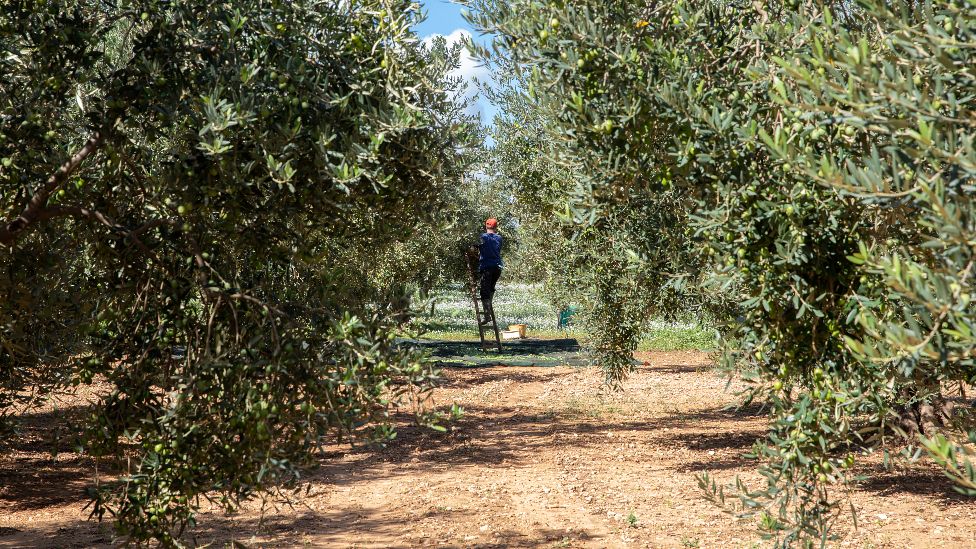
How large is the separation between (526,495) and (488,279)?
37.8 ft

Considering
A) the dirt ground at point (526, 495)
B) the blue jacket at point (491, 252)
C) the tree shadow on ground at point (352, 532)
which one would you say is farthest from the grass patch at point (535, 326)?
the tree shadow on ground at point (352, 532)

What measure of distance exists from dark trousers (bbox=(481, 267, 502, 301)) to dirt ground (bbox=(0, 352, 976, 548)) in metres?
5.76

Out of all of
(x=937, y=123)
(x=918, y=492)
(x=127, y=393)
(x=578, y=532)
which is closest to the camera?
(x=937, y=123)

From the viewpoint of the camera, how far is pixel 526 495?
9.60 m

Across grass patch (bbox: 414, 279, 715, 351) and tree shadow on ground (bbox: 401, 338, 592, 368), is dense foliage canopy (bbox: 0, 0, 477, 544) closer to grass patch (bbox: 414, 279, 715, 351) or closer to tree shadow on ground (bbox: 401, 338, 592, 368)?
grass patch (bbox: 414, 279, 715, 351)

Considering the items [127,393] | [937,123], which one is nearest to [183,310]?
[127,393]

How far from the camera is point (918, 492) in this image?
948cm

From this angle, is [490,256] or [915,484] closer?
[915,484]

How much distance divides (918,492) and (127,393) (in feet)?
28.8

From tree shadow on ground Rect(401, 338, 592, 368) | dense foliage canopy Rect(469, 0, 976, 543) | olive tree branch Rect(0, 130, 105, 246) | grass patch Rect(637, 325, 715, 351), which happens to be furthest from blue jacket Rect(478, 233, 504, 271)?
olive tree branch Rect(0, 130, 105, 246)

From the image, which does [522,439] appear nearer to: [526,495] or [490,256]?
[526,495]

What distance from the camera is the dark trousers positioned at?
20.5 meters

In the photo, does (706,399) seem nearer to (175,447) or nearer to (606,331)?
(606,331)

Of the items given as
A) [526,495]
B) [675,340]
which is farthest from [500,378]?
[675,340]
